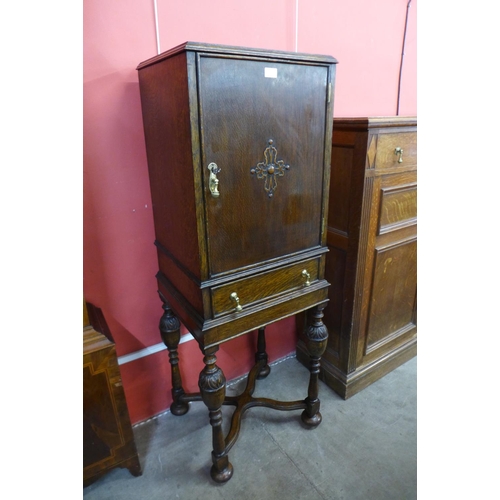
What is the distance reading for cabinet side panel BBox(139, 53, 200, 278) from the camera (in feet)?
3.41

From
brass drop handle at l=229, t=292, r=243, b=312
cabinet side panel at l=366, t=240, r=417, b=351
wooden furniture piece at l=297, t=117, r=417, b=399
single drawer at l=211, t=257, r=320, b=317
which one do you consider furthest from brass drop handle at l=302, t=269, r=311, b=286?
cabinet side panel at l=366, t=240, r=417, b=351

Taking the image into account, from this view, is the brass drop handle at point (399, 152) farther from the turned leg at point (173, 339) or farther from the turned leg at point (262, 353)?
the turned leg at point (173, 339)

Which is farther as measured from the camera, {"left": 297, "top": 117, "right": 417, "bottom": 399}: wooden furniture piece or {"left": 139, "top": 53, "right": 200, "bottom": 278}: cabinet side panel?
{"left": 297, "top": 117, "right": 417, "bottom": 399}: wooden furniture piece

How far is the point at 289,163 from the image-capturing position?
1.22 m

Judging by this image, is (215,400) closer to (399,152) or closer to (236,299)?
(236,299)

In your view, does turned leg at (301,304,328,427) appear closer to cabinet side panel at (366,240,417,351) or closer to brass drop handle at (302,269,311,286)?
brass drop handle at (302,269,311,286)

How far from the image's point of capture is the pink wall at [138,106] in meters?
1.30

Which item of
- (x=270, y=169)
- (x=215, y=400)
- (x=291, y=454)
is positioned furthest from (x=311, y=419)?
(x=270, y=169)

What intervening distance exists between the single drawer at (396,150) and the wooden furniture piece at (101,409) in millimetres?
1322

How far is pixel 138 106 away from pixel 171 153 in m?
0.38

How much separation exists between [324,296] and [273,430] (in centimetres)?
77

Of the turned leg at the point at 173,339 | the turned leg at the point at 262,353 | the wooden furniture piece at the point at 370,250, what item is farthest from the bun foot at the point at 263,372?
the turned leg at the point at 173,339

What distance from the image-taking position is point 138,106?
1.40 meters
